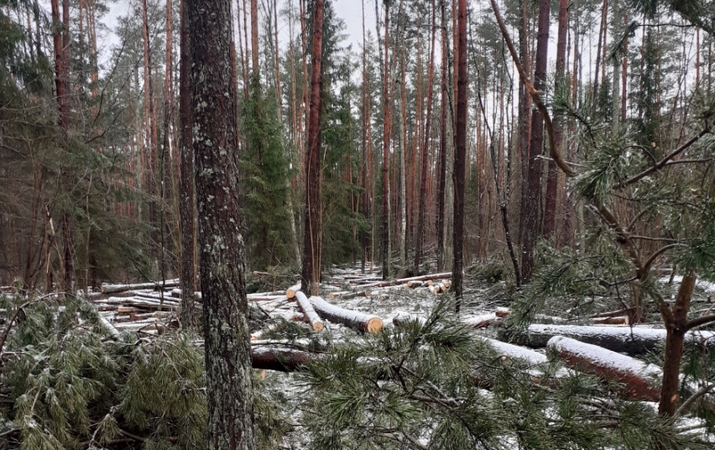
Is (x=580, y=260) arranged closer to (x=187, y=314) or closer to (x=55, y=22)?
(x=187, y=314)

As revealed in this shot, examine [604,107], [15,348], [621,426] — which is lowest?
[15,348]

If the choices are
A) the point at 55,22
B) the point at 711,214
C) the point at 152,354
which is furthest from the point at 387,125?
the point at 711,214

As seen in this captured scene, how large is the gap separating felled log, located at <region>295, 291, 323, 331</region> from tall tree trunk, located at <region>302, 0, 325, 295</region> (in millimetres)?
507

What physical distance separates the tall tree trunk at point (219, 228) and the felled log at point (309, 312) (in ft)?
13.2

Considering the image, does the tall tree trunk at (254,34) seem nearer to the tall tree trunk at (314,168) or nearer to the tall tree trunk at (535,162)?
the tall tree trunk at (314,168)

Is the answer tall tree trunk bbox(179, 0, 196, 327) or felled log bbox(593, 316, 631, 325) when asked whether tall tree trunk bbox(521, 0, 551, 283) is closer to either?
felled log bbox(593, 316, 631, 325)

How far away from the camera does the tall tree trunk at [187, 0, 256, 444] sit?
217 cm

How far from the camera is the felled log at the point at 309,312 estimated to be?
21.0 ft

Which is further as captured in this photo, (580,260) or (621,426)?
(580,260)

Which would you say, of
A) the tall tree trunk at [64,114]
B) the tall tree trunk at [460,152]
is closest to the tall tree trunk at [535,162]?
the tall tree trunk at [460,152]

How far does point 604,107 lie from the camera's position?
1.44 meters

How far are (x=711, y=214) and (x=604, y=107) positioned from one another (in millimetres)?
571

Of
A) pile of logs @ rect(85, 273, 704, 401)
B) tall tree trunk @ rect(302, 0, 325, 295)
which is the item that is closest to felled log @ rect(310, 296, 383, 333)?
pile of logs @ rect(85, 273, 704, 401)

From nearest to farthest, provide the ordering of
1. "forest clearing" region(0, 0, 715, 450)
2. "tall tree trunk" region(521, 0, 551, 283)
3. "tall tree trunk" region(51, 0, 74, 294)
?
1. "forest clearing" region(0, 0, 715, 450)
2. "tall tree trunk" region(51, 0, 74, 294)
3. "tall tree trunk" region(521, 0, 551, 283)
